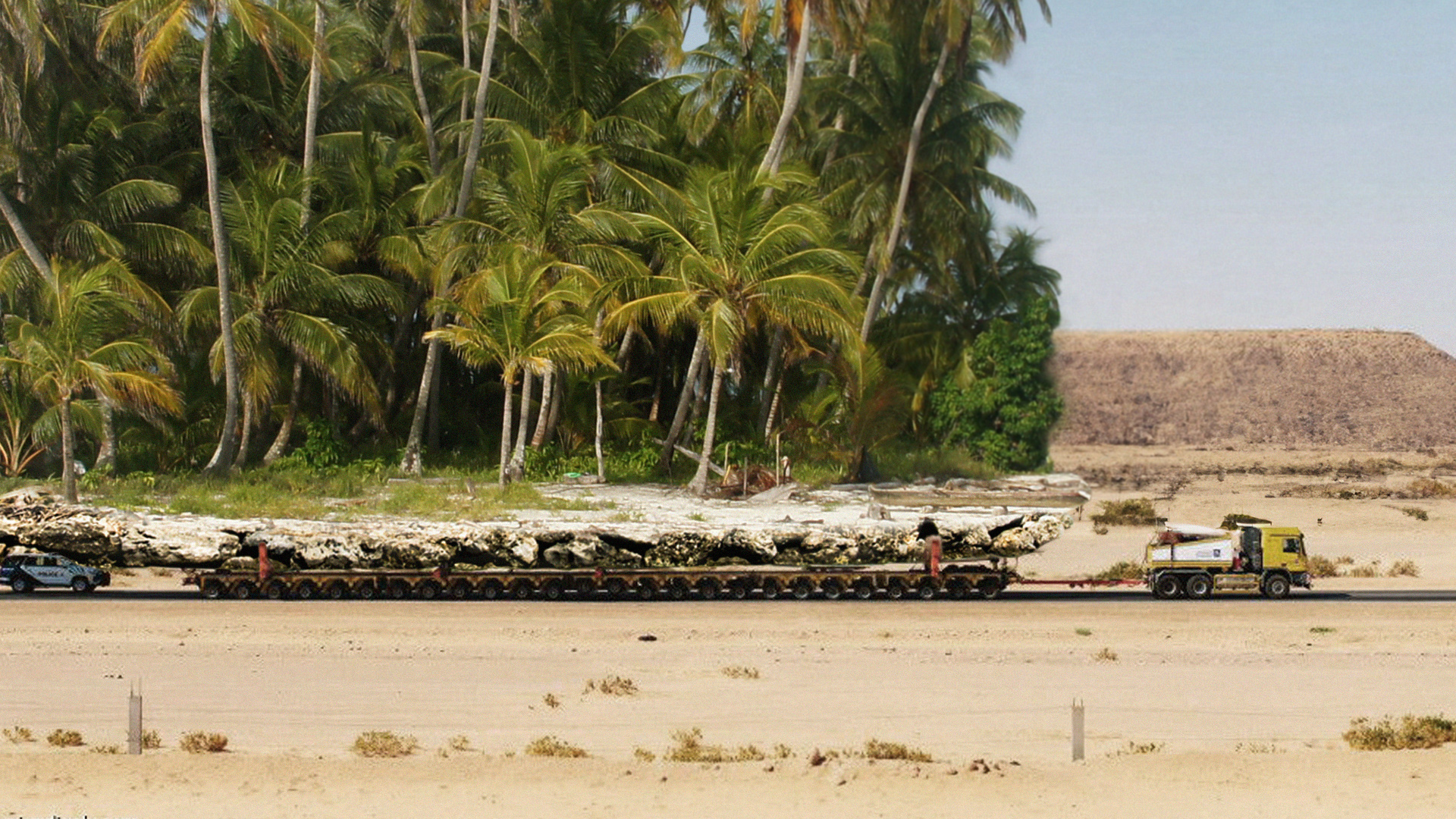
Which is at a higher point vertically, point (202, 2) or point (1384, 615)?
point (202, 2)

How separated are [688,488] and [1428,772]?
19.3 meters

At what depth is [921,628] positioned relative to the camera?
2650cm

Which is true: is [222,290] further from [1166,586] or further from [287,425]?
[1166,586]

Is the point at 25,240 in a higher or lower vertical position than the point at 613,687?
higher

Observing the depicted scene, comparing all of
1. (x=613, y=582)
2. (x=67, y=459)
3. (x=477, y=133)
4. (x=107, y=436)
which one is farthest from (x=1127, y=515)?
(x=67, y=459)

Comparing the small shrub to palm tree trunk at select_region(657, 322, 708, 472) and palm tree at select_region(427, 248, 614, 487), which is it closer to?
palm tree trunk at select_region(657, 322, 708, 472)

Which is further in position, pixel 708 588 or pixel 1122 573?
pixel 1122 573

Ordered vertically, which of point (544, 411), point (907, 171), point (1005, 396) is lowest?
point (544, 411)

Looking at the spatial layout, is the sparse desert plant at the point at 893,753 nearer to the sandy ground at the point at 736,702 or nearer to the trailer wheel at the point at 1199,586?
the sandy ground at the point at 736,702

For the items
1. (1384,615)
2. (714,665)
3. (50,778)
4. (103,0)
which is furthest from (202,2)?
(1384,615)

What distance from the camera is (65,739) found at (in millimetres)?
17531

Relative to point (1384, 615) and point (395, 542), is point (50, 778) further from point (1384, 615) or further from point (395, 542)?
point (1384, 615)

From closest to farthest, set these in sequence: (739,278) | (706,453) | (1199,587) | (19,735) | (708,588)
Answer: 1. (19,735)
2. (708,588)
3. (1199,587)
4. (706,453)
5. (739,278)

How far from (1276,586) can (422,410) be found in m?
20.4
